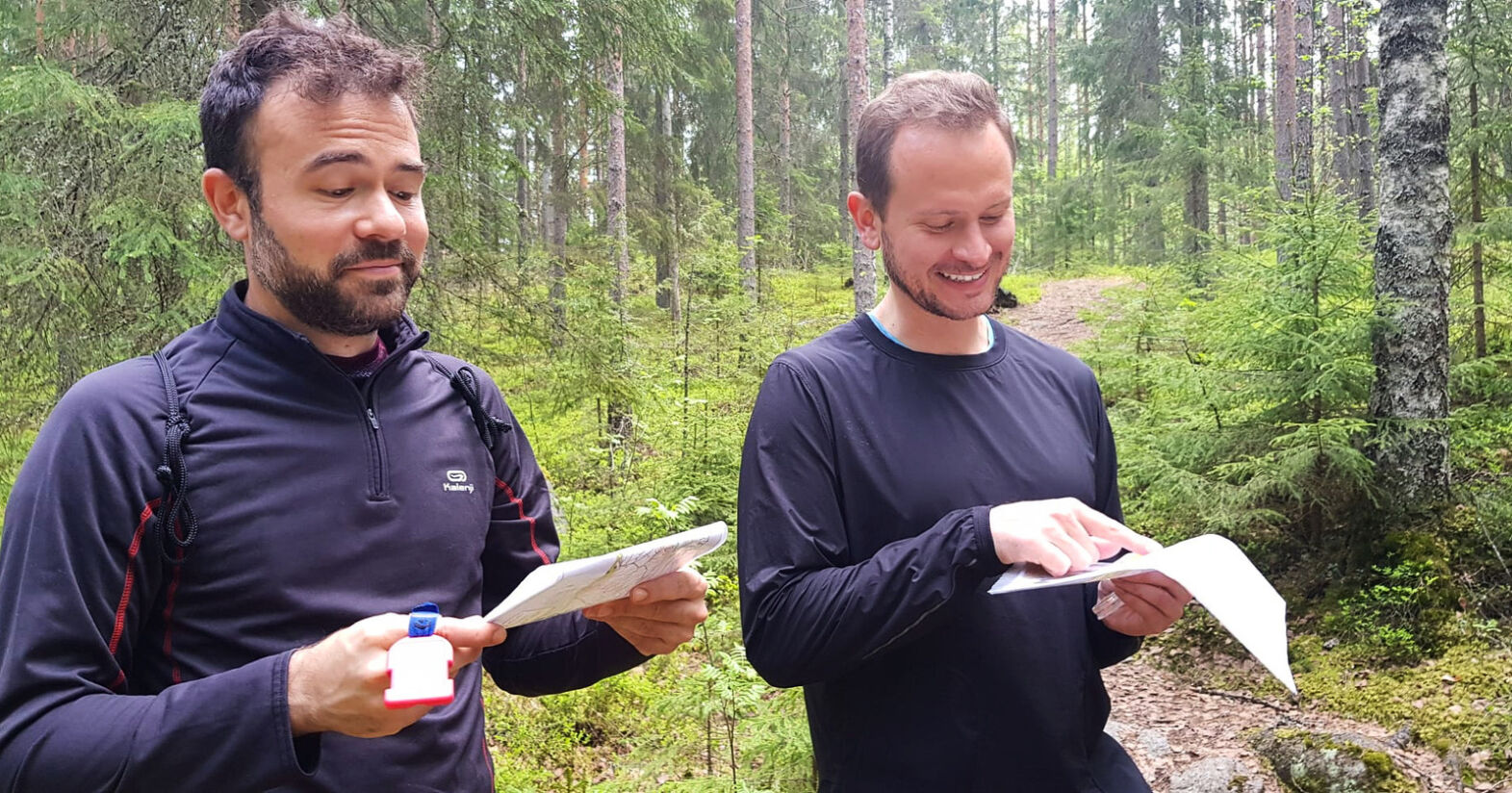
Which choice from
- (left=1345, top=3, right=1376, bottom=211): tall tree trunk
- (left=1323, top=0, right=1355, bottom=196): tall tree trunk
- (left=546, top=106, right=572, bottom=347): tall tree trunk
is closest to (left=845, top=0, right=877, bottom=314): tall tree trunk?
(left=546, top=106, right=572, bottom=347): tall tree trunk

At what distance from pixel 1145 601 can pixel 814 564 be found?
715mm

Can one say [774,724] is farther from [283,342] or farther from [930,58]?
[930,58]

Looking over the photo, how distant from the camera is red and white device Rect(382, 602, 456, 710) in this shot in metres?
1.20

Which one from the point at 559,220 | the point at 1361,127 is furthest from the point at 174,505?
the point at 1361,127

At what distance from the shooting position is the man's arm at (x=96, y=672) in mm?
1281

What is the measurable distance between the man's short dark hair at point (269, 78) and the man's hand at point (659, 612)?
1.01 metres

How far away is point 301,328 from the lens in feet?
5.76

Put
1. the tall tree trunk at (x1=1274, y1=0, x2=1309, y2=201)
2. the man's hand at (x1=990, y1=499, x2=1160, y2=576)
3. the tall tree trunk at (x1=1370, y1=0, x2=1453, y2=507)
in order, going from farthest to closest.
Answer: the tall tree trunk at (x1=1274, y1=0, x2=1309, y2=201) < the tall tree trunk at (x1=1370, y1=0, x2=1453, y2=507) < the man's hand at (x1=990, y1=499, x2=1160, y2=576)

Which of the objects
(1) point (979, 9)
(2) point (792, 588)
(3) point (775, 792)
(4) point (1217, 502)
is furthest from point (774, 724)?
(1) point (979, 9)

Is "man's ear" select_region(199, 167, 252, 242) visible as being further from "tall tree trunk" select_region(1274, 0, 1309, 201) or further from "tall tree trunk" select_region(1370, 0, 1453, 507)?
"tall tree trunk" select_region(1274, 0, 1309, 201)

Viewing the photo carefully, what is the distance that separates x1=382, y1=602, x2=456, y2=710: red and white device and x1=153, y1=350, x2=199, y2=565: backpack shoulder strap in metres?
0.47

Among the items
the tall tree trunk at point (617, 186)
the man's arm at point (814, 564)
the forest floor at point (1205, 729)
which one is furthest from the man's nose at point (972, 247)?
the tall tree trunk at point (617, 186)

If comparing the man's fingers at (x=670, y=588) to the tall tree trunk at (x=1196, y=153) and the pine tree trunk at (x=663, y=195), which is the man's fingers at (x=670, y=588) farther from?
the tall tree trunk at (x=1196, y=153)

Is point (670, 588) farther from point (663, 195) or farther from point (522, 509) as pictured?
point (663, 195)
